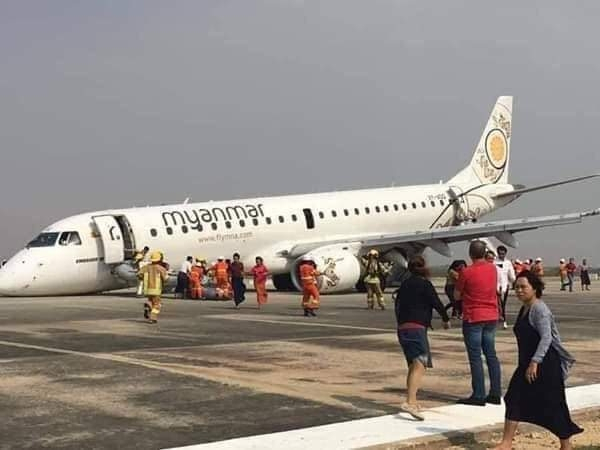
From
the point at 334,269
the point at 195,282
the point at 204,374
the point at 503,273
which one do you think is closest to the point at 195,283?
the point at 195,282

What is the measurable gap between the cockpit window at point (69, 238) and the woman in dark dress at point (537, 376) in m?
22.4

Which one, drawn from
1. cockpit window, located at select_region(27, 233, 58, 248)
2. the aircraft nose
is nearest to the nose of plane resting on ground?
the aircraft nose

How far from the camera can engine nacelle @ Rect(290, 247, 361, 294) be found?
30.0 metres

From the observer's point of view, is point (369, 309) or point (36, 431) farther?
point (369, 309)

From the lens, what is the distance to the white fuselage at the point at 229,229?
27688 mm

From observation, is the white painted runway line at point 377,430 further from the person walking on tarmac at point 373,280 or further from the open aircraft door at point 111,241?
the open aircraft door at point 111,241

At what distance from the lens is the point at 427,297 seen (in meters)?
8.98

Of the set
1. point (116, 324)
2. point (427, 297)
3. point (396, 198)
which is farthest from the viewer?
point (396, 198)

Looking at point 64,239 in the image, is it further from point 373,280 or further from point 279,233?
point 373,280

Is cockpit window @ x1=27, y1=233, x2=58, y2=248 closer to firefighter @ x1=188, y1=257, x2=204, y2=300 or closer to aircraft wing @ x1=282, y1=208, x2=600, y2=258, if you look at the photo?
firefighter @ x1=188, y1=257, x2=204, y2=300

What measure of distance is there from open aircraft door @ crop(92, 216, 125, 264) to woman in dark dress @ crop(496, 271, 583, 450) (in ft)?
72.3

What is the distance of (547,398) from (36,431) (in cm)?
431

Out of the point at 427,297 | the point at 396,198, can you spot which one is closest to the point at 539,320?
the point at 427,297

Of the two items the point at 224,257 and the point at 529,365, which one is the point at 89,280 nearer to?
the point at 224,257
